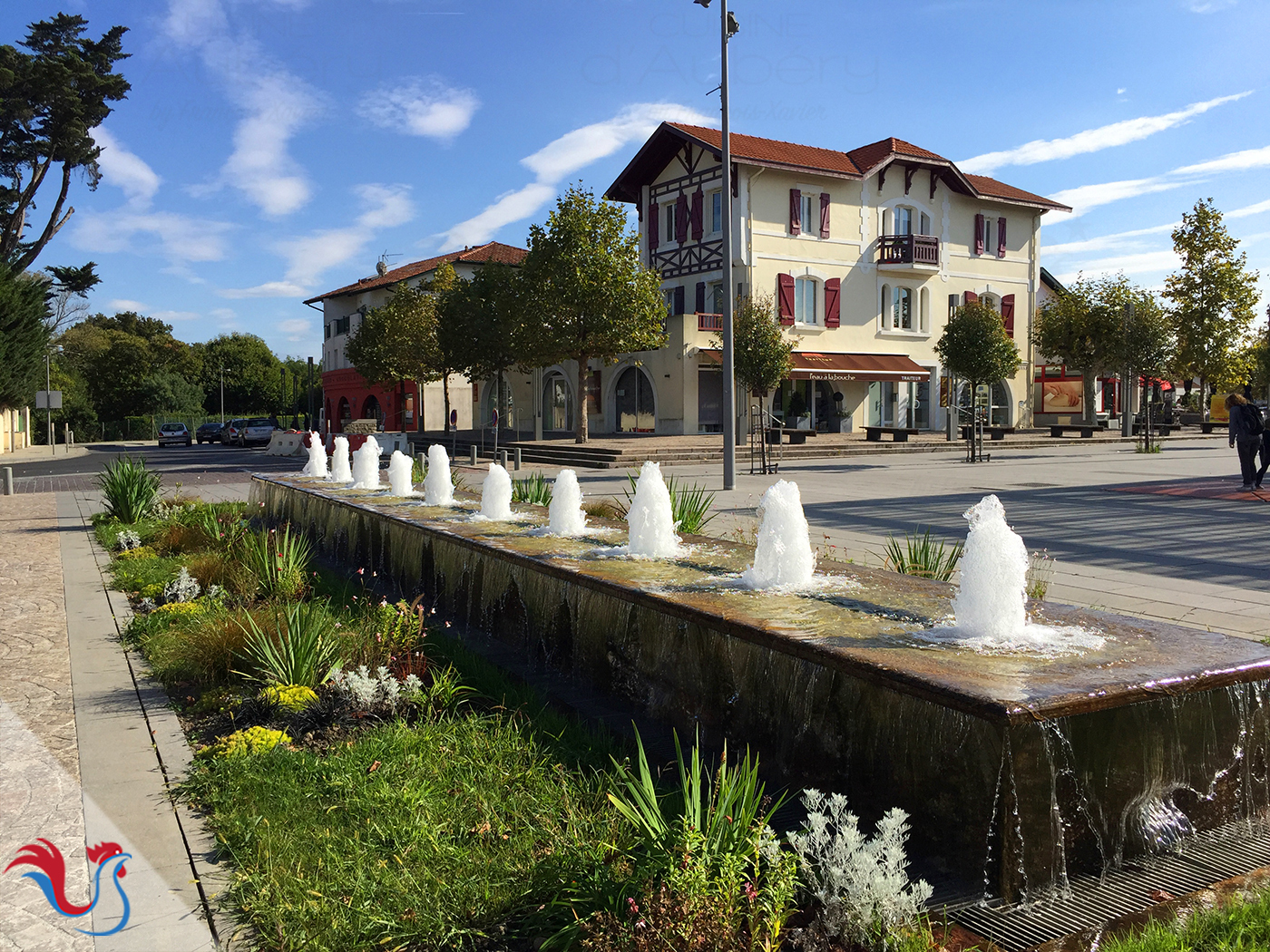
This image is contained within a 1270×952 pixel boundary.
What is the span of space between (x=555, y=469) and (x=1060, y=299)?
2811cm

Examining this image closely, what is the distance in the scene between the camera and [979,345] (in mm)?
29125

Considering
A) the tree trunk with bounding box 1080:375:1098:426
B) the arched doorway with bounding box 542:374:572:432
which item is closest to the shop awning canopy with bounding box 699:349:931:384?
the tree trunk with bounding box 1080:375:1098:426

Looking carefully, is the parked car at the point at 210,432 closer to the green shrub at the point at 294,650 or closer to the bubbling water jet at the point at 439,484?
the bubbling water jet at the point at 439,484

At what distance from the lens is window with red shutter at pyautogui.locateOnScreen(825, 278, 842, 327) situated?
1563 inches

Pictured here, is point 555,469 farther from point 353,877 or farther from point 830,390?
point 353,877

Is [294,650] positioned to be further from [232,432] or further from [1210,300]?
[232,432]

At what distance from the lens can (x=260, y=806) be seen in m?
4.09

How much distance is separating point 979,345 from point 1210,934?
27.9m

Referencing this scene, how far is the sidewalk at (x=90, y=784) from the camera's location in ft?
10.7

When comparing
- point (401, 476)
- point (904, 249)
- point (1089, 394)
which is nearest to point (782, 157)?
point (904, 249)

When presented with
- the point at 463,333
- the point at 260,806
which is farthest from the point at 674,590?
the point at 463,333

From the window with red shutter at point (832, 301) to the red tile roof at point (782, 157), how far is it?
425 centimetres

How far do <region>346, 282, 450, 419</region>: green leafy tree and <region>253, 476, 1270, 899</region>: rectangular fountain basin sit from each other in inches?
1630

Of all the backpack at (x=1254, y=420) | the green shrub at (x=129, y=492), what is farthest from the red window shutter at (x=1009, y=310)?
the green shrub at (x=129, y=492)
